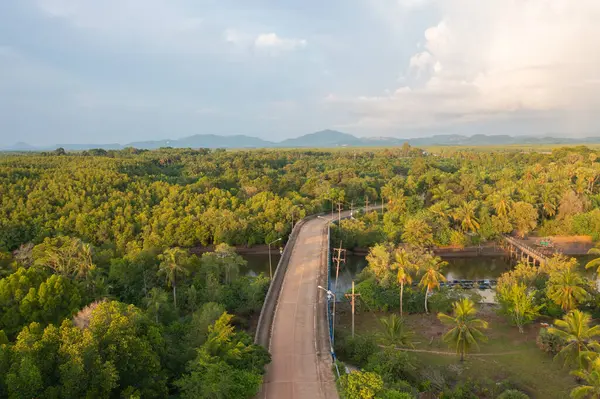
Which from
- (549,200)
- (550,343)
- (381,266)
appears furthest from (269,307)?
(549,200)

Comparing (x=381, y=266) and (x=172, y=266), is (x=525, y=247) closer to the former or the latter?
(x=381, y=266)

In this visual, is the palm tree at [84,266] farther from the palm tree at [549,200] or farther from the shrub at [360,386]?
the palm tree at [549,200]

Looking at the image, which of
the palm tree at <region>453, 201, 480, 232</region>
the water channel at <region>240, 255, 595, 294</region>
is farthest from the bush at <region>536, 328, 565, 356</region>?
the palm tree at <region>453, 201, 480, 232</region>

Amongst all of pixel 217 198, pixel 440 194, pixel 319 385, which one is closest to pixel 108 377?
pixel 319 385

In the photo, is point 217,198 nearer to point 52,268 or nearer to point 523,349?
point 52,268

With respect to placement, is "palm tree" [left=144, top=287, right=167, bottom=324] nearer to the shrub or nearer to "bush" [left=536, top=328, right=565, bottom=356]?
the shrub

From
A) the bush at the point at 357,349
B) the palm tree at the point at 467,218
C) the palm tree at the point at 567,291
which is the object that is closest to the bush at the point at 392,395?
the bush at the point at 357,349
